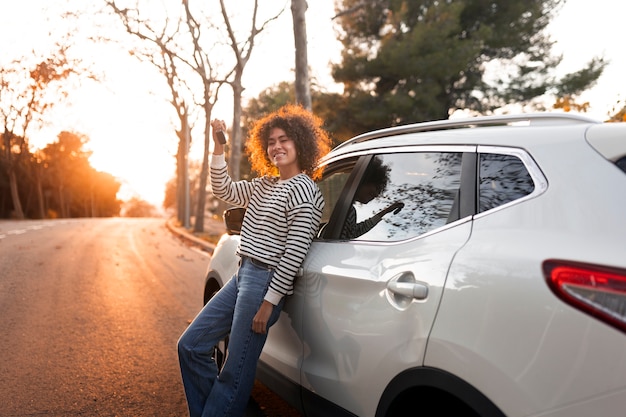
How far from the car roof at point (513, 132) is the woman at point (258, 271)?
51 cm

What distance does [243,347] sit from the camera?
9.93ft

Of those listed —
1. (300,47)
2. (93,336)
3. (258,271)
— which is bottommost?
(93,336)

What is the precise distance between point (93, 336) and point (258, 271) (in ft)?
11.3

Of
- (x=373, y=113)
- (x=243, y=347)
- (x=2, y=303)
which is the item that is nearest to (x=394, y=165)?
(x=243, y=347)

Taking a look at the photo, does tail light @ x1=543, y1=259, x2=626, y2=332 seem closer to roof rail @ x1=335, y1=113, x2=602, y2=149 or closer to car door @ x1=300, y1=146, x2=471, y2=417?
car door @ x1=300, y1=146, x2=471, y2=417

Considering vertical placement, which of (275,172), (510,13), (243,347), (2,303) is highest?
(510,13)

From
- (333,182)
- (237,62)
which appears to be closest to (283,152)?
(333,182)

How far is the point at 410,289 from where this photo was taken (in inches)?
83.7

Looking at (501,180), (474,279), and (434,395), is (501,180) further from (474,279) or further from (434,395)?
(434,395)

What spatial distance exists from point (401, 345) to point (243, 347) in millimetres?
1130

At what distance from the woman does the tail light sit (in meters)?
1.47

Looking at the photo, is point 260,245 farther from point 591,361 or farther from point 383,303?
point 591,361

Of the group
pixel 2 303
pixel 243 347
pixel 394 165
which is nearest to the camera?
pixel 394 165

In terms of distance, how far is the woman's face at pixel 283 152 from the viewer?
3.27 metres
